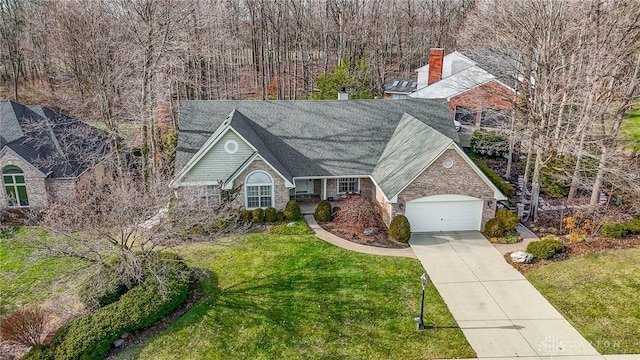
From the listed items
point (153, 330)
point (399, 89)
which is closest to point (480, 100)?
point (399, 89)

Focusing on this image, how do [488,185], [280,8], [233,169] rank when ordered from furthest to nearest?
[280,8]
[233,169]
[488,185]

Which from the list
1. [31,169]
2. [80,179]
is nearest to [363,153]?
[80,179]

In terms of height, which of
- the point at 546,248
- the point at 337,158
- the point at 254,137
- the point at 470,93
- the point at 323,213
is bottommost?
the point at 546,248

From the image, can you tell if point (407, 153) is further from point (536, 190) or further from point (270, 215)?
point (270, 215)

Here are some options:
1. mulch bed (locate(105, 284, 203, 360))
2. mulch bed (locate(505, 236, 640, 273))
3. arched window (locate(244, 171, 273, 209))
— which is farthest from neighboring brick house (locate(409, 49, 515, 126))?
mulch bed (locate(105, 284, 203, 360))

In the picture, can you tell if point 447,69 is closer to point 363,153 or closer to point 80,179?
point 363,153

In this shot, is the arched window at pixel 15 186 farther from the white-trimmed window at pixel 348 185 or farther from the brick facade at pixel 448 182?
the brick facade at pixel 448 182

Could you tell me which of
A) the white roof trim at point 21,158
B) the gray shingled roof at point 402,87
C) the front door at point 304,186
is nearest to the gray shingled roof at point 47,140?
the white roof trim at point 21,158

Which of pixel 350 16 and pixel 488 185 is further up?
pixel 350 16
